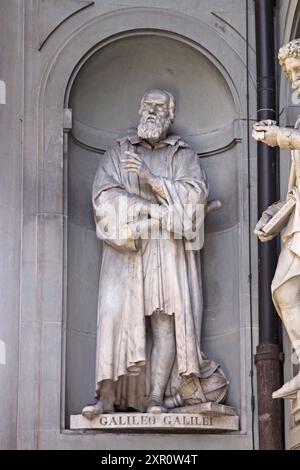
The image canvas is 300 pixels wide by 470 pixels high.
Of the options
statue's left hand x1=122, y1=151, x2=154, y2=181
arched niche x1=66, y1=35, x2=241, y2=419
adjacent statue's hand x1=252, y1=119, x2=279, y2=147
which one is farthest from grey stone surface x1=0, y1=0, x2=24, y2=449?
adjacent statue's hand x1=252, y1=119, x2=279, y2=147

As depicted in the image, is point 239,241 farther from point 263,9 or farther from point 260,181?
point 263,9

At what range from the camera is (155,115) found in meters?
15.9

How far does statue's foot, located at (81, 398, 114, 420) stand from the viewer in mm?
15211

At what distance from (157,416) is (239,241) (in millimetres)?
1417

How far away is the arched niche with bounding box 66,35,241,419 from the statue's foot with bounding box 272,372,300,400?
42.8 inches

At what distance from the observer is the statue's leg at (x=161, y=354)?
15.4 m

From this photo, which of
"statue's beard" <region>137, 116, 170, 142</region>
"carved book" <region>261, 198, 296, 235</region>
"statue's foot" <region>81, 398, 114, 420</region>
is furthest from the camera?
"statue's beard" <region>137, 116, 170, 142</region>

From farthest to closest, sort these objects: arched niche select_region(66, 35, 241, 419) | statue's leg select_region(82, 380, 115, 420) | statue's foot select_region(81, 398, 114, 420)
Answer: arched niche select_region(66, 35, 241, 419), statue's leg select_region(82, 380, 115, 420), statue's foot select_region(81, 398, 114, 420)

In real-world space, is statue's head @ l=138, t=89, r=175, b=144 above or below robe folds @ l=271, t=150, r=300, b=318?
above

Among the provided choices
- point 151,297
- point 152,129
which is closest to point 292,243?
point 151,297

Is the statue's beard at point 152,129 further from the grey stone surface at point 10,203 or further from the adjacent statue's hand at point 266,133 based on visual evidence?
the adjacent statue's hand at point 266,133

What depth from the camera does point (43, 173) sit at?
15695mm

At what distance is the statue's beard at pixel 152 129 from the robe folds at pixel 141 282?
23 cm

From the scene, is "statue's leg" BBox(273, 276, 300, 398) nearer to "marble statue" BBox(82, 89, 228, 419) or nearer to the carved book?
the carved book
